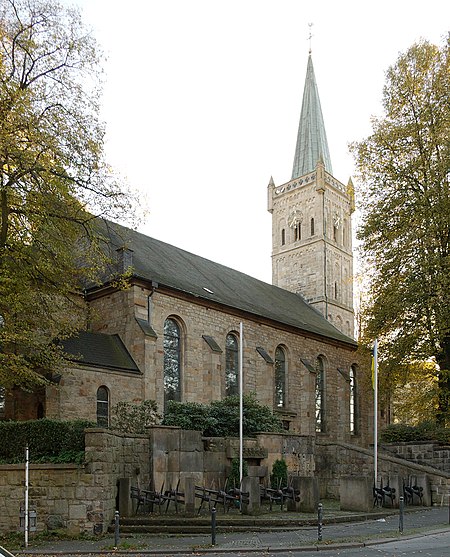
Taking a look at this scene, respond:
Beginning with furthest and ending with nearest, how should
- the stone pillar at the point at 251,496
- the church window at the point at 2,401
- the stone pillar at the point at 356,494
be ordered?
the church window at the point at 2,401, the stone pillar at the point at 356,494, the stone pillar at the point at 251,496

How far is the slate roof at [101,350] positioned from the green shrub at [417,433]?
12.4 m

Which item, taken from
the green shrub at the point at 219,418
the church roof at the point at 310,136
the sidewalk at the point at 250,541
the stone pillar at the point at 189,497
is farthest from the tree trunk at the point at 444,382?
the church roof at the point at 310,136

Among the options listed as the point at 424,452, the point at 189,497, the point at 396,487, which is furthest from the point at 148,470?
the point at 424,452

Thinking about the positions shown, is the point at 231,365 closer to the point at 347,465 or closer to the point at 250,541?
the point at 347,465

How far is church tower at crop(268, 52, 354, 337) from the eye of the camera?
4938cm

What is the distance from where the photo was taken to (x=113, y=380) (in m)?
23.5

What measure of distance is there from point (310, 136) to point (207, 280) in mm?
26568

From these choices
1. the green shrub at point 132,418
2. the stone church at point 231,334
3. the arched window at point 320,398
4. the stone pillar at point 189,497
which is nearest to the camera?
the stone pillar at point 189,497

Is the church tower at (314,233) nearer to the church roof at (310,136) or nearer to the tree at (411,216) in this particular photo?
the church roof at (310,136)

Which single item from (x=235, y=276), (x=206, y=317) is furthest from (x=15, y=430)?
(x=235, y=276)

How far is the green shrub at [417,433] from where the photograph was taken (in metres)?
26.7

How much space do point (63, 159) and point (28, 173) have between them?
3.65ft

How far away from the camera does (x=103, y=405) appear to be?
2319 cm

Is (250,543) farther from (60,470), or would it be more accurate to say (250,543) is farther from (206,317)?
(206,317)
